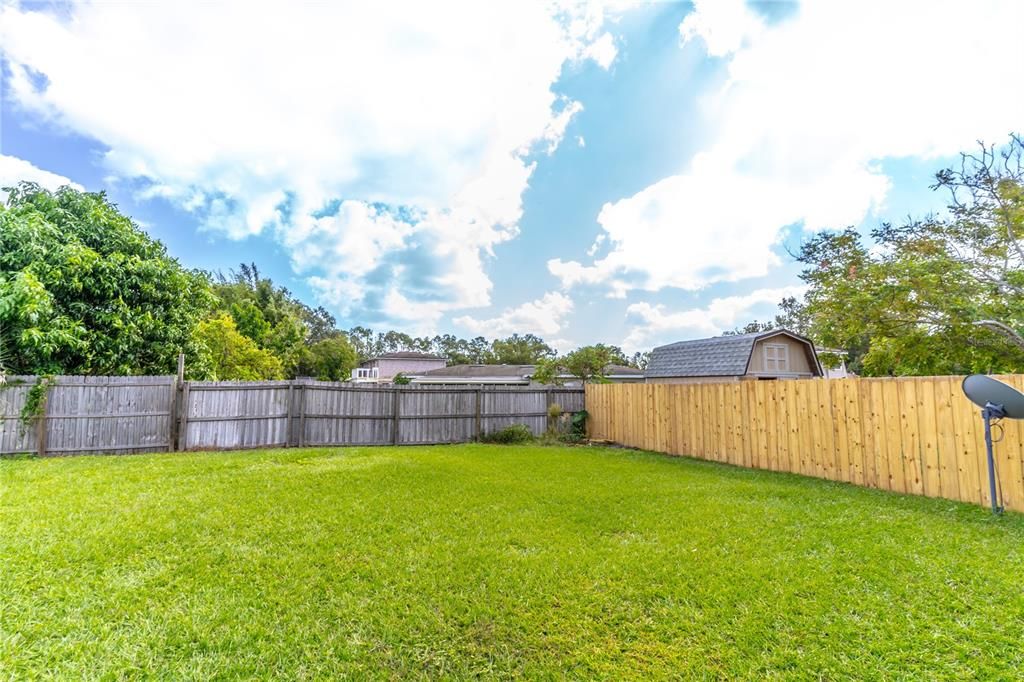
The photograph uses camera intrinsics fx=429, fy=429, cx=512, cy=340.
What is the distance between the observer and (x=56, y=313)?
790cm

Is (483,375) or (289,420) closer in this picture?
(289,420)

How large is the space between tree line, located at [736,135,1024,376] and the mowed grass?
176 inches

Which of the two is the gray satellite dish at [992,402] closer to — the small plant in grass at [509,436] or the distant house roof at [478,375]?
the small plant in grass at [509,436]

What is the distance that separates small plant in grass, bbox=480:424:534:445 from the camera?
397 inches

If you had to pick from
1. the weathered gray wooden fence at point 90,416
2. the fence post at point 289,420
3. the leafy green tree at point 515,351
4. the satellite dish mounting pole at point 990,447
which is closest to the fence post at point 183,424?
the weathered gray wooden fence at point 90,416

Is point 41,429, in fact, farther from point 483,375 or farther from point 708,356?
point 483,375

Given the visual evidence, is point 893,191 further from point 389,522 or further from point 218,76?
point 218,76

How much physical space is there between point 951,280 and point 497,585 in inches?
354

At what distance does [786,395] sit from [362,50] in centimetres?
840

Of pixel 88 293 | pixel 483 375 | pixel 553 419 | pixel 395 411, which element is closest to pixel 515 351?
pixel 483 375

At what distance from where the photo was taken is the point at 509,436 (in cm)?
1009

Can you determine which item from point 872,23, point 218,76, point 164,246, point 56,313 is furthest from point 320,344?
point 872,23

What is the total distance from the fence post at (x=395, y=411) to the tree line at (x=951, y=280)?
9389 millimetres

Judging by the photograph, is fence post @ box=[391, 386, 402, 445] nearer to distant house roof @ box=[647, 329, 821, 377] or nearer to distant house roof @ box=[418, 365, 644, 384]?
distant house roof @ box=[647, 329, 821, 377]
